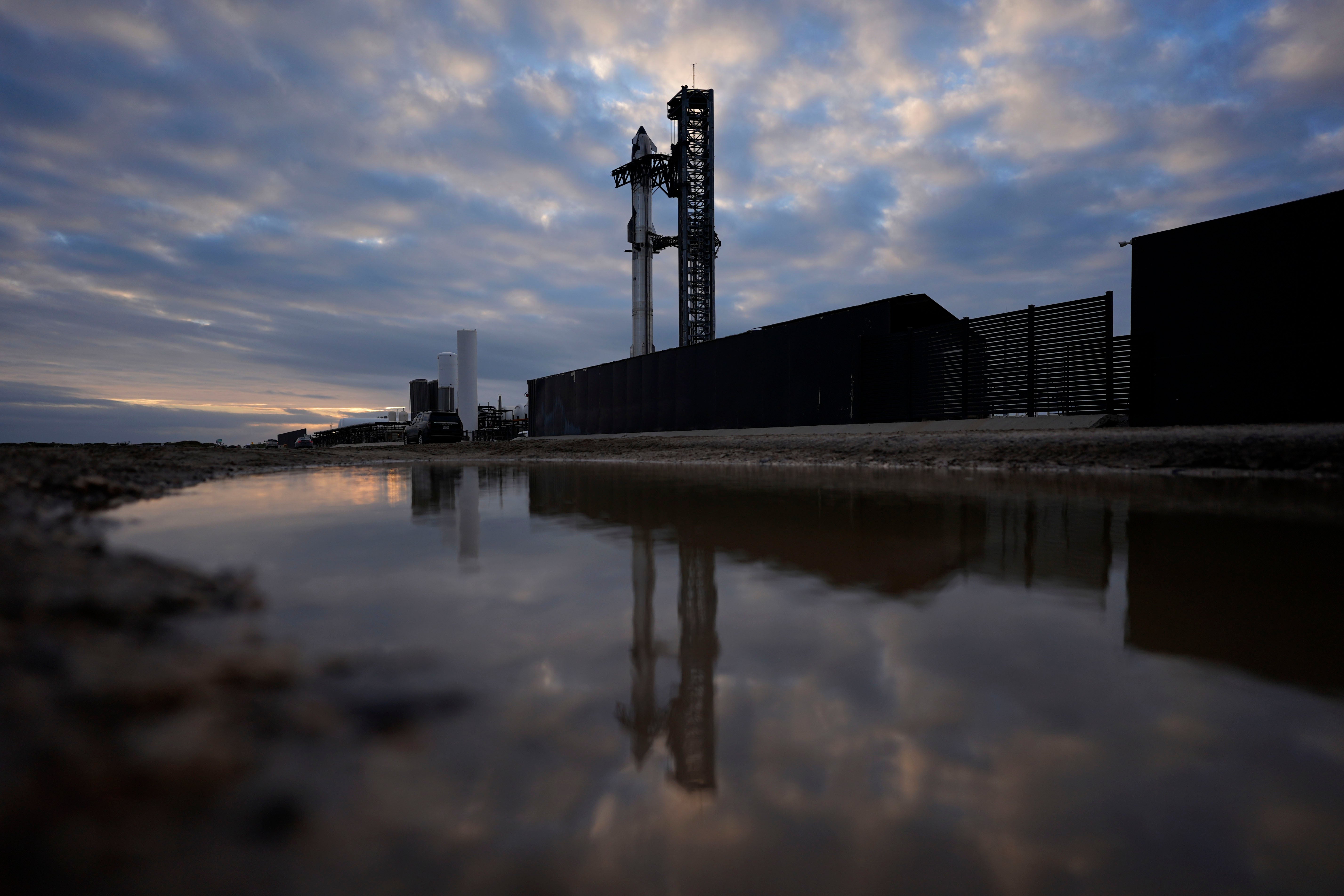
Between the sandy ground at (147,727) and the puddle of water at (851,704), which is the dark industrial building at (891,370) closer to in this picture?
the puddle of water at (851,704)

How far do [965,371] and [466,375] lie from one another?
3167 centimetres

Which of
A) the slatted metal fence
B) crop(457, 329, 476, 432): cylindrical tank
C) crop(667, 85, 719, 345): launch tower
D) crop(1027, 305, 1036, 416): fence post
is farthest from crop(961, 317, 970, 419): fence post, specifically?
crop(457, 329, 476, 432): cylindrical tank

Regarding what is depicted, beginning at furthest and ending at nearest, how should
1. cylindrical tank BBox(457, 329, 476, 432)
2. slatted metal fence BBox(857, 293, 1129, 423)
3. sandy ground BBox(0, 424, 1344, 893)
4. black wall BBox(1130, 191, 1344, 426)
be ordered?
cylindrical tank BBox(457, 329, 476, 432) < slatted metal fence BBox(857, 293, 1129, 423) < black wall BBox(1130, 191, 1344, 426) < sandy ground BBox(0, 424, 1344, 893)

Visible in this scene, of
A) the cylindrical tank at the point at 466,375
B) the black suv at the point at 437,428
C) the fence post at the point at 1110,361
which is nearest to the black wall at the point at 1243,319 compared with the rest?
the fence post at the point at 1110,361

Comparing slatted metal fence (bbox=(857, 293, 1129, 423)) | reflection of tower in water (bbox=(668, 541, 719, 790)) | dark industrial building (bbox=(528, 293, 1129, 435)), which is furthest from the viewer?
dark industrial building (bbox=(528, 293, 1129, 435))

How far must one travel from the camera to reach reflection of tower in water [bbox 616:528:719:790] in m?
1.10

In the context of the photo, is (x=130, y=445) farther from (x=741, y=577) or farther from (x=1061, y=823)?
(x=1061, y=823)

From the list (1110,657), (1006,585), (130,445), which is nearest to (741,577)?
(1006,585)

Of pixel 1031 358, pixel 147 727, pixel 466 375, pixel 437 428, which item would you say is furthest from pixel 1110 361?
pixel 466 375

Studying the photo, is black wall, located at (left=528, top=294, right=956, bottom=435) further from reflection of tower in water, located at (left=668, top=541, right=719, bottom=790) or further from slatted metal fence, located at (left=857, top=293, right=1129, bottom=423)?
reflection of tower in water, located at (left=668, top=541, right=719, bottom=790)

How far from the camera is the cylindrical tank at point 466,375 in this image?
37844 mm

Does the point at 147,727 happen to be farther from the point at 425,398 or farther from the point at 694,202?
the point at 425,398

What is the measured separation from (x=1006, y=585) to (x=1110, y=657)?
701mm

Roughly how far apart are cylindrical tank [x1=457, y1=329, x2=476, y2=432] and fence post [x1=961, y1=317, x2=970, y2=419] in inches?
1217
